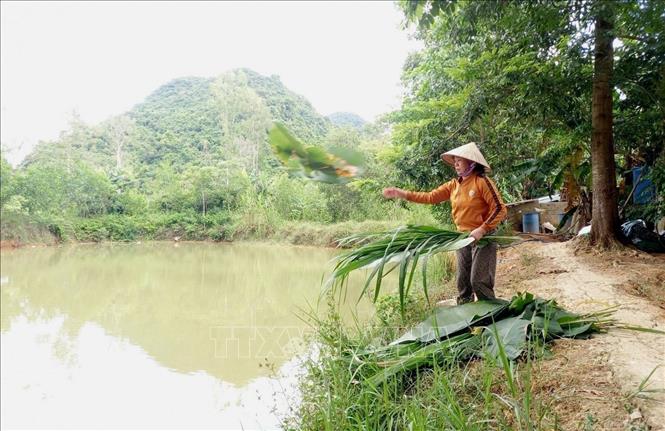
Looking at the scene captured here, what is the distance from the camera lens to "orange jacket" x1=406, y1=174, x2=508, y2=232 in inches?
83.3

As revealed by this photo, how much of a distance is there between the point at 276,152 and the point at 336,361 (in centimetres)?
177

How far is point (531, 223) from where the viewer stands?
6.79 metres

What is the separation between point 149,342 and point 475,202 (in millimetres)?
4922

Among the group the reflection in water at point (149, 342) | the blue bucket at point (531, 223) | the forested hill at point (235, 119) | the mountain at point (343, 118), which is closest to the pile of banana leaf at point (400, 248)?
A: the forested hill at point (235, 119)

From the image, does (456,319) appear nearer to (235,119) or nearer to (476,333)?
(476,333)

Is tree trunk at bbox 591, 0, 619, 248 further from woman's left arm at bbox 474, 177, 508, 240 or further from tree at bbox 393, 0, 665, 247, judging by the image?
woman's left arm at bbox 474, 177, 508, 240

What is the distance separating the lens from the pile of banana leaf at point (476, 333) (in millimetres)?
1767

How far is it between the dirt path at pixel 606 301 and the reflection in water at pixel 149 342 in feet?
6.49

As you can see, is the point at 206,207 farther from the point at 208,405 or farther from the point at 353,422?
the point at 353,422

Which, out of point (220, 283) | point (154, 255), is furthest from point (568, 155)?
point (154, 255)

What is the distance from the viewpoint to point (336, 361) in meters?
2.15

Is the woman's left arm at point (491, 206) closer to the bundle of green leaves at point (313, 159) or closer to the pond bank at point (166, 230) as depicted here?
the bundle of green leaves at point (313, 159)

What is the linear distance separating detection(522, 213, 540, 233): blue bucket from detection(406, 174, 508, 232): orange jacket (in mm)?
5127

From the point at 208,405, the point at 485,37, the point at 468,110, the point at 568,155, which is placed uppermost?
the point at 485,37
